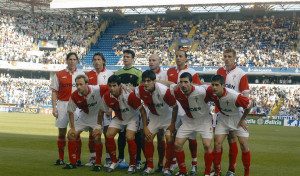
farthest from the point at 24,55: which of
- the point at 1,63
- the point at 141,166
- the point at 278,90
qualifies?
the point at 141,166

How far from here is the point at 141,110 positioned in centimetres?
810

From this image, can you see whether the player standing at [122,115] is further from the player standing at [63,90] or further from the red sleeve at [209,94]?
the red sleeve at [209,94]

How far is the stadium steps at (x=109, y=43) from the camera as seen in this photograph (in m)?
45.2

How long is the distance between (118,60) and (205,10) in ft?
39.0

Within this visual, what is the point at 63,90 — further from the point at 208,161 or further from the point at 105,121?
the point at 208,161

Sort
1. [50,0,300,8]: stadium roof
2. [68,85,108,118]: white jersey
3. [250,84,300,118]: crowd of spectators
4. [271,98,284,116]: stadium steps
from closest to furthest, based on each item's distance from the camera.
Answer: [68,85,108,118]: white jersey < [250,84,300,118]: crowd of spectators < [271,98,284,116]: stadium steps < [50,0,300,8]: stadium roof

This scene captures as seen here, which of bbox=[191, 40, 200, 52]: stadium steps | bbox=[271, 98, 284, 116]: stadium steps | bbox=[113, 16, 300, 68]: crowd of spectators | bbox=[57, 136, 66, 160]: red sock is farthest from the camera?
bbox=[191, 40, 200, 52]: stadium steps

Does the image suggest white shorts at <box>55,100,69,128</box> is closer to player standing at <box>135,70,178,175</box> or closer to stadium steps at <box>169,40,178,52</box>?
player standing at <box>135,70,178,175</box>

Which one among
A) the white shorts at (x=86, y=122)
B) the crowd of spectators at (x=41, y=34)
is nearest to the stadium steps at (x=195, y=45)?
the crowd of spectators at (x=41, y=34)

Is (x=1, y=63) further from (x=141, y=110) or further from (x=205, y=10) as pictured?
(x=141, y=110)

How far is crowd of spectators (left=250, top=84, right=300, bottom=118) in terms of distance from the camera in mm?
34094

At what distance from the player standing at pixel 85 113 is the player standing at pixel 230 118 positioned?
2422 mm

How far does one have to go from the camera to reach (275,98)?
35.8 m

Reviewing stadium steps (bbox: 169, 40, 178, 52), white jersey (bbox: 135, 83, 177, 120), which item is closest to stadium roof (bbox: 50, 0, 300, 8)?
stadium steps (bbox: 169, 40, 178, 52)
